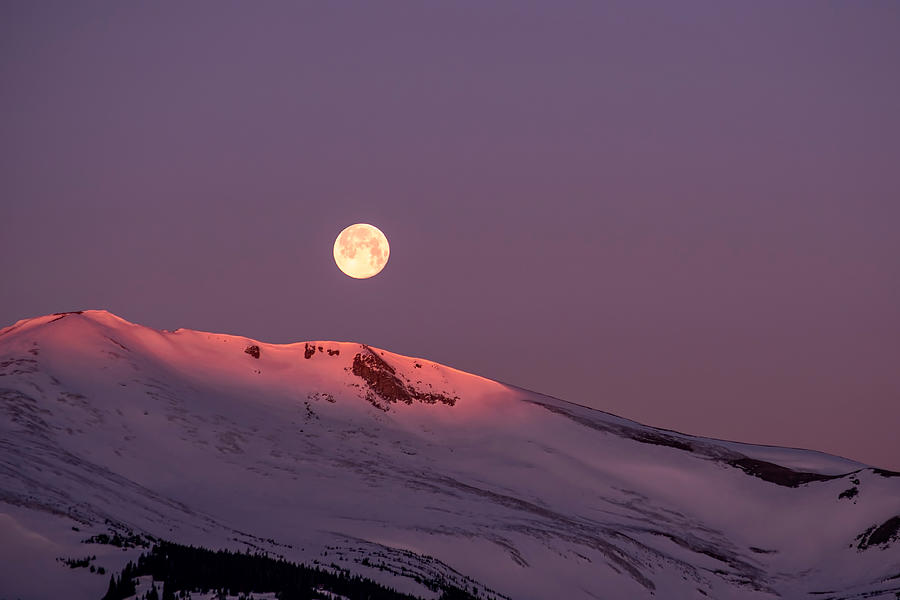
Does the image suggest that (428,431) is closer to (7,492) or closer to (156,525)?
(156,525)

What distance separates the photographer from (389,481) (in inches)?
4178

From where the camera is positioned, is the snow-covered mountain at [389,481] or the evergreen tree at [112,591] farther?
the snow-covered mountain at [389,481]

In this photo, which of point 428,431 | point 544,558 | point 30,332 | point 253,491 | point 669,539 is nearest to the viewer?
point 544,558

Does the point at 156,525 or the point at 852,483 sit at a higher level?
the point at 852,483

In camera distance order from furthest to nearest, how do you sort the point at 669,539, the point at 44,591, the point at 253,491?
1. the point at 669,539
2. the point at 253,491
3. the point at 44,591

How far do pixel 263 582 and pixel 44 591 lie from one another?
653 centimetres

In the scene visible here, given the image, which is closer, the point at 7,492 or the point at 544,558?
the point at 7,492

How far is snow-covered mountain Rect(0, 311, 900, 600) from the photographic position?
216 feet

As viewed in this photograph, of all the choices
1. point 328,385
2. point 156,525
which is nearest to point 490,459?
point 328,385

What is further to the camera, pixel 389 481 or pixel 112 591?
pixel 389 481

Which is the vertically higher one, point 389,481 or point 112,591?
point 112,591

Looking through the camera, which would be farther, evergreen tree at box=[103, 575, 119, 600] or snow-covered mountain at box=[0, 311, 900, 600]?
snow-covered mountain at box=[0, 311, 900, 600]

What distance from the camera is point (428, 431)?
13600 cm

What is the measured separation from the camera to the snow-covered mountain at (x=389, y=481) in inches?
2586
